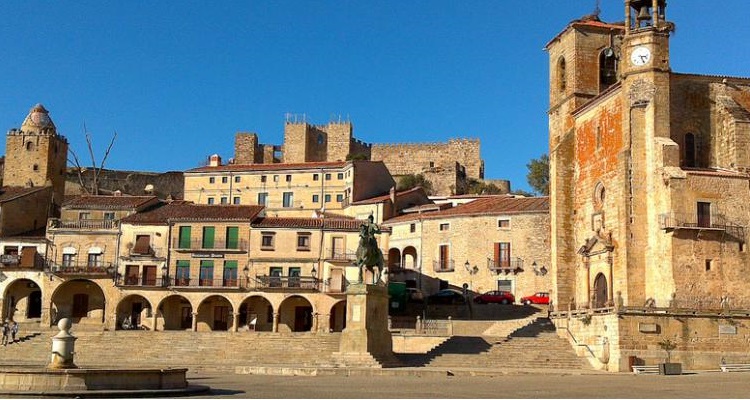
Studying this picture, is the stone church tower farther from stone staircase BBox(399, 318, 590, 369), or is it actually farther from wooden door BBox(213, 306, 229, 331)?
wooden door BBox(213, 306, 229, 331)

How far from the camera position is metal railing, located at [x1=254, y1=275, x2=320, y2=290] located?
46844mm

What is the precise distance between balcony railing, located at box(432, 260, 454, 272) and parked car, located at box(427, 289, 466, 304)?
3.07 m

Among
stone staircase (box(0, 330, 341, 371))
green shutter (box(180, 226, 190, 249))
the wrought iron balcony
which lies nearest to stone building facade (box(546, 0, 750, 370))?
stone staircase (box(0, 330, 341, 371))

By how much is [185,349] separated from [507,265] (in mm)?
19491

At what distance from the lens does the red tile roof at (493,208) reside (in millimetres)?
51469

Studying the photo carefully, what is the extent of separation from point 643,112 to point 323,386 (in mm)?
21261

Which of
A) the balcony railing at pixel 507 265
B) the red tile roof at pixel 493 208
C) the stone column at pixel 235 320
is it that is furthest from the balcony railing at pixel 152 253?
the balcony railing at pixel 507 265

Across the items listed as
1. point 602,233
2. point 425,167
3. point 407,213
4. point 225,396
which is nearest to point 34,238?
point 407,213

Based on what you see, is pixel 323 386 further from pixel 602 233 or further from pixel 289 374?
pixel 602 233

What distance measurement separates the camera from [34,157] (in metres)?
66.4

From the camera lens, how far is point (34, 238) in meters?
50.2

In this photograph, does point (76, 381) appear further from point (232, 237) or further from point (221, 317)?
point (221, 317)

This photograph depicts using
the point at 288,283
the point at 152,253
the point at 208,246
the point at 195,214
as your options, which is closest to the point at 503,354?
the point at 288,283

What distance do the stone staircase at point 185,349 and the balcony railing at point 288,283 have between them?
6.52 meters
